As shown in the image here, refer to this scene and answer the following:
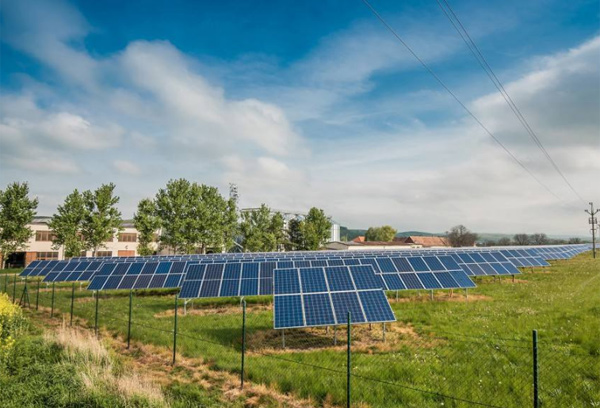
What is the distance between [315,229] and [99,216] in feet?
150

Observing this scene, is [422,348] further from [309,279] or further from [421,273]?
[421,273]

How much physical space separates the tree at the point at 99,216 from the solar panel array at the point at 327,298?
169 feet

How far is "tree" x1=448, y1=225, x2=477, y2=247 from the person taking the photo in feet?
462

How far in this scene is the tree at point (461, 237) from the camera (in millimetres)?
140750

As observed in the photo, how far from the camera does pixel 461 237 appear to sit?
141625 millimetres

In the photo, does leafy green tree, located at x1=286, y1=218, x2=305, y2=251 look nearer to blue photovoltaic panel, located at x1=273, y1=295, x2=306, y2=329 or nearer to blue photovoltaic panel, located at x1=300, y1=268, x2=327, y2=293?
blue photovoltaic panel, located at x1=300, y1=268, x2=327, y2=293

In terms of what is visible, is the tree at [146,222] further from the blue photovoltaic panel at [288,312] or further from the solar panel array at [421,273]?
the blue photovoltaic panel at [288,312]

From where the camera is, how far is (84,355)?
37.8 feet

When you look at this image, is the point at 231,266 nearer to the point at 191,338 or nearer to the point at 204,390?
the point at 191,338

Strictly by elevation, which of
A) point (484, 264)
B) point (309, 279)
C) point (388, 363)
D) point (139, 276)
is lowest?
point (388, 363)

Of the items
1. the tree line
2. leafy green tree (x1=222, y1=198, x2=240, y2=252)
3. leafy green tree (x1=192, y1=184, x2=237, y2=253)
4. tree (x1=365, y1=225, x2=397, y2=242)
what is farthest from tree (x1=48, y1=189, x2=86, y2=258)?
tree (x1=365, y1=225, x2=397, y2=242)

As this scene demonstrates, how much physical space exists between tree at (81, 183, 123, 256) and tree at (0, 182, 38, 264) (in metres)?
7.88

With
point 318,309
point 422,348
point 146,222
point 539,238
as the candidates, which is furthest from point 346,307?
point 539,238

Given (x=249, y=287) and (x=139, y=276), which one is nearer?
(x=249, y=287)
